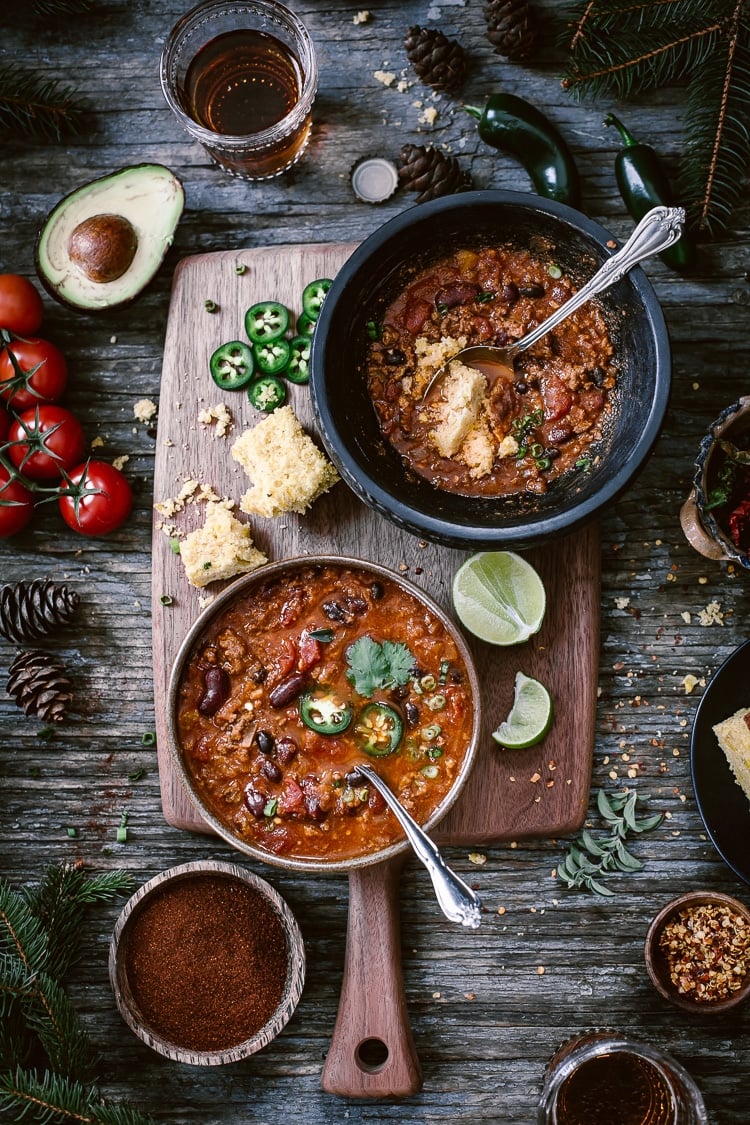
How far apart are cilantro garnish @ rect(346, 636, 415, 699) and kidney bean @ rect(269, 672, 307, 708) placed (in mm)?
165

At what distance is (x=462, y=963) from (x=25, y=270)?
2840mm

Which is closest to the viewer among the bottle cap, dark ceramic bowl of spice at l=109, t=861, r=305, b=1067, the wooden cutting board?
the wooden cutting board

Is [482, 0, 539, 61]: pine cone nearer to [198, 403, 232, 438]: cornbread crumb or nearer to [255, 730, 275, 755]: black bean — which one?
[198, 403, 232, 438]: cornbread crumb

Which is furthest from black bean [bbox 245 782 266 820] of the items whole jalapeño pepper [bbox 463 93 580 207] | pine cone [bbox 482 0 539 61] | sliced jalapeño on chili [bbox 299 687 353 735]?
pine cone [bbox 482 0 539 61]

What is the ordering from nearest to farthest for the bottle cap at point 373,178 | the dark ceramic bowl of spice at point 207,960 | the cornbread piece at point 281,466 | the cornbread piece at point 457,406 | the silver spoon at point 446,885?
the silver spoon at point 446,885 < the cornbread piece at point 457,406 < the cornbread piece at point 281,466 < the dark ceramic bowl of spice at point 207,960 < the bottle cap at point 373,178

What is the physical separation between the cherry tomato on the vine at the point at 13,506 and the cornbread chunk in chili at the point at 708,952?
99.6 inches

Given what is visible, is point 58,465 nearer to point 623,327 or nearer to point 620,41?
point 623,327

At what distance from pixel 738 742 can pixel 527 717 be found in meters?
0.71

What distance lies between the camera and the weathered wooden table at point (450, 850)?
323cm

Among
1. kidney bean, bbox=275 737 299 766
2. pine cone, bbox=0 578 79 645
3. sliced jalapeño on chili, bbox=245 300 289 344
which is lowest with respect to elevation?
kidney bean, bbox=275 737 299 766

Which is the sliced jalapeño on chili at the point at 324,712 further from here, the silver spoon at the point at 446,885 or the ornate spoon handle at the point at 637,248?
the ornate spoon handle at the point at 637,248

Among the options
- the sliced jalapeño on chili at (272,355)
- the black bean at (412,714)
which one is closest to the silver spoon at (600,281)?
the sliced jalapeño on chili at (272,355)

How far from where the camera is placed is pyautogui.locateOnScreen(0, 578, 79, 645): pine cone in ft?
10.6

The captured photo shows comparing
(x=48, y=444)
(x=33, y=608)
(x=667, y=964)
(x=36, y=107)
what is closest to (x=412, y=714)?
(x=667, y=964)
